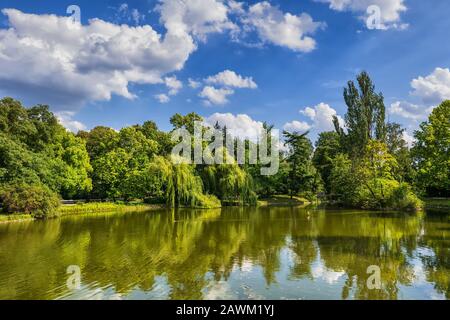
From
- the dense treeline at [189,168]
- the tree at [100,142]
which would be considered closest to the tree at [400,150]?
the dense treeline at [189,168]

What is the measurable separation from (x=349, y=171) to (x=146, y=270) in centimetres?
3013

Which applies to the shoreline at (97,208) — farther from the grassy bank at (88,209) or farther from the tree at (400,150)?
the tree at (400,150)

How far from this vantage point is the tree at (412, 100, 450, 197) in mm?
29564

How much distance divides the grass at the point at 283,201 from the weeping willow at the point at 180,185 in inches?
330

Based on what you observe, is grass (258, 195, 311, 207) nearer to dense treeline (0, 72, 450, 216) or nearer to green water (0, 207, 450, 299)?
dense treeline (0, 72, 450, 216)

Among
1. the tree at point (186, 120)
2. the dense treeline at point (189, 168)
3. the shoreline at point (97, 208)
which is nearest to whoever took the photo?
the shoreline at point (97, 208)

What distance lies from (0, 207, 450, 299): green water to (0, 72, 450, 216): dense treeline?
24.3ft

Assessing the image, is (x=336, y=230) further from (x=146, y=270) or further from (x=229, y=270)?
(x=146, y=270)

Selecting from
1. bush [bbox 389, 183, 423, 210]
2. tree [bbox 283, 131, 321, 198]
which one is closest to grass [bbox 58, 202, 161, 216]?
tree [bbox 283, 131, 321, 198]

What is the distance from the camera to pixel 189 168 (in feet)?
117

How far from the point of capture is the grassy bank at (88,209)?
23.0 meters

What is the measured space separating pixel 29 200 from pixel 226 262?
1781 cm
